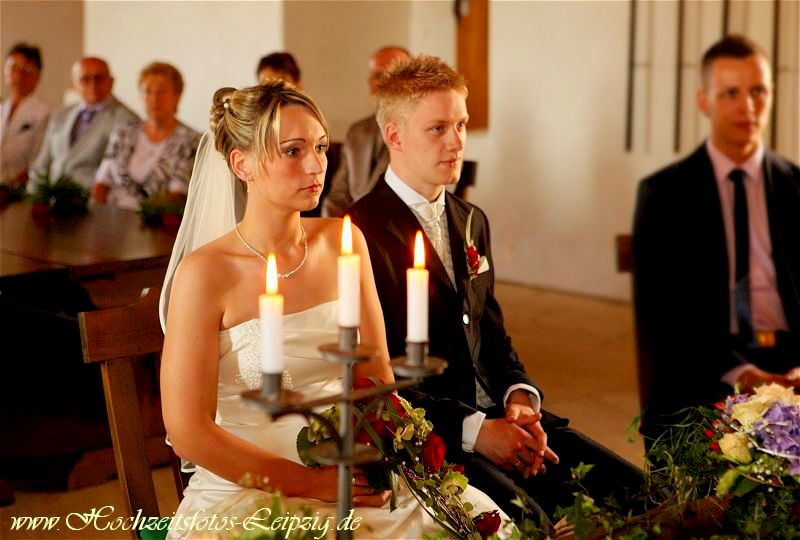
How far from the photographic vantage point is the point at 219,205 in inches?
106

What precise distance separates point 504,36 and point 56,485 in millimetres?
5456

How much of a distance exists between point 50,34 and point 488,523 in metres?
10.2

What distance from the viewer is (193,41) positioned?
901 centimetres

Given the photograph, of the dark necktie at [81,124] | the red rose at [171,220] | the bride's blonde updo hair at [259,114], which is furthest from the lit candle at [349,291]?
the dark necktie at [81,124]

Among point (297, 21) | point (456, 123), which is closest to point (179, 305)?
point (456, 123)

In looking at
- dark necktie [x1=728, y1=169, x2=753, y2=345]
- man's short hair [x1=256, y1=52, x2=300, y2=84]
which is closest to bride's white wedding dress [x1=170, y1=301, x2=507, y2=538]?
dark necktie [x1=728, y1=169, x2=753, y2=345]

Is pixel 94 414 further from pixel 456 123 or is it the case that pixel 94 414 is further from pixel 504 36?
pixel 504 36

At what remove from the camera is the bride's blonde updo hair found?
2.35 metres

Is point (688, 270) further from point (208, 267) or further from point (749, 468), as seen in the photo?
point (208, 267)

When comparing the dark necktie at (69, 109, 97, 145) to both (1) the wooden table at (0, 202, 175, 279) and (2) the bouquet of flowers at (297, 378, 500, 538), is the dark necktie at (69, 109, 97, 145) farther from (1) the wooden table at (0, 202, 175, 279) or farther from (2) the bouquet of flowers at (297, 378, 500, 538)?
(2) the bouquet of flowers at (297, 378, 500, 538)

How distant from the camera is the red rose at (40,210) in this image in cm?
591

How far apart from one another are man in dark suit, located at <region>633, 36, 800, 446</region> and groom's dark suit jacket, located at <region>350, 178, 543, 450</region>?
107cm

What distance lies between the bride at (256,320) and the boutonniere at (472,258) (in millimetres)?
444

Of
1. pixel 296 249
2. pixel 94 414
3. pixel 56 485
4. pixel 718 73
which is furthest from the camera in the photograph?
pixel 94 414
